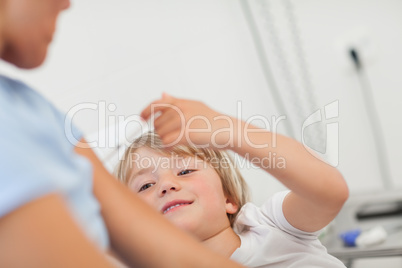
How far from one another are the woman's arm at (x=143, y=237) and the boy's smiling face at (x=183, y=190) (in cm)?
30

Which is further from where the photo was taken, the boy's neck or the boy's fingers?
the boy's neck

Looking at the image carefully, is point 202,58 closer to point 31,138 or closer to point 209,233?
point 209,233

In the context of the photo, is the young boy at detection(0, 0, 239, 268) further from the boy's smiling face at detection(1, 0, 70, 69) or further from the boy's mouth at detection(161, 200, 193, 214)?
the boy's mouth at detection(161, 200, 193, 214)

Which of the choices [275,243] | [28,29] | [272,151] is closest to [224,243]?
[275,243]

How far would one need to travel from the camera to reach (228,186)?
98cm

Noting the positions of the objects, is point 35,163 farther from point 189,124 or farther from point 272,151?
point 272,151

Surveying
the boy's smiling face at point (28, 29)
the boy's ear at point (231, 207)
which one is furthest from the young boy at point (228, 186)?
the boy's smiling face at point (28, 29)

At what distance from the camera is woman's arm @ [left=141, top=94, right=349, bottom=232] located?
66 centimetres

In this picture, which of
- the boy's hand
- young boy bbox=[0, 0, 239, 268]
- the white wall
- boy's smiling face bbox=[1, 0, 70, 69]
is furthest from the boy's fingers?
the white wall

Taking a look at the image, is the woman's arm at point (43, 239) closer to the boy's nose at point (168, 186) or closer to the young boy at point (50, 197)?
the young boy at point (50, 197)

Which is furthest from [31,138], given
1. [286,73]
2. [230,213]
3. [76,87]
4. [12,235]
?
[286,73]

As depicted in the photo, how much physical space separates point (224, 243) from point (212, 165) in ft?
0.61

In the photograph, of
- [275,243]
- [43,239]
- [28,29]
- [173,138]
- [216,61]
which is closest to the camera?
[43,239]

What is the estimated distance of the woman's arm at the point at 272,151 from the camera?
0.66 m
